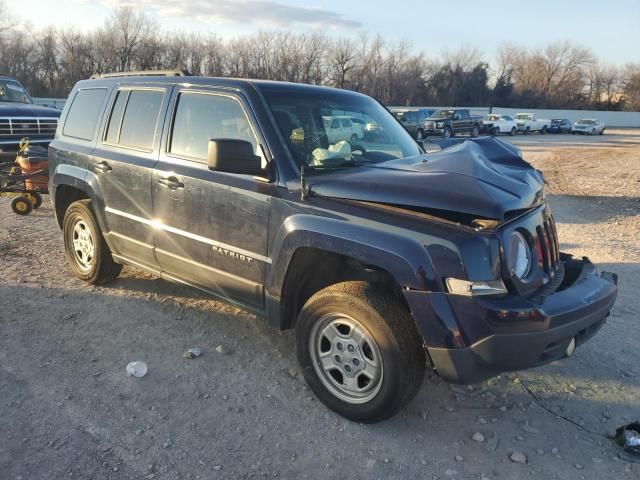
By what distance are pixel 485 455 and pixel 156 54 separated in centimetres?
6035

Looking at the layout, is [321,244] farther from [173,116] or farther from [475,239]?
[173,116]

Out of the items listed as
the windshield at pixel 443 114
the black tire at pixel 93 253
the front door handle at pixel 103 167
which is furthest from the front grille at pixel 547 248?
the windshield at pixel 443 114

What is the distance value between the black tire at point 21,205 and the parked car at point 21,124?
100 inches

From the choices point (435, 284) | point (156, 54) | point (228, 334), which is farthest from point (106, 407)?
point (156, 54)

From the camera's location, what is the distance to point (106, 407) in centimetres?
333

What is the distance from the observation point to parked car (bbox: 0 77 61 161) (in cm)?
1013

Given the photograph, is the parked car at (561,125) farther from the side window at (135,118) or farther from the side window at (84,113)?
the side window at (135,118)

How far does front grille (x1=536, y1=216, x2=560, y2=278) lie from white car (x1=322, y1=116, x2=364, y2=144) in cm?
149

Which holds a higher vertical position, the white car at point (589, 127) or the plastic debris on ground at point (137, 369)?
the white car at point (589, 127)

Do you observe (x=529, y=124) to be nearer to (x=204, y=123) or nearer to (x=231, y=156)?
(x=204, y=123)

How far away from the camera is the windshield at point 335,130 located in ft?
12.1

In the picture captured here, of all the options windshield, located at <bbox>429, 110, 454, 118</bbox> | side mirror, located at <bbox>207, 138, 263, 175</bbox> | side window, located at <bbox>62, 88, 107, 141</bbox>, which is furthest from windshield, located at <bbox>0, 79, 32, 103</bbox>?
windshield, located at <bbox>429, 110, 454, 118</bbox>

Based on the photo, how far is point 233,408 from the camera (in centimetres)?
338

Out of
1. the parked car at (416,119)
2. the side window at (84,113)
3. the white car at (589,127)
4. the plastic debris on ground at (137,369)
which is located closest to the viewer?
the plastic debris on ground at (137,369)
